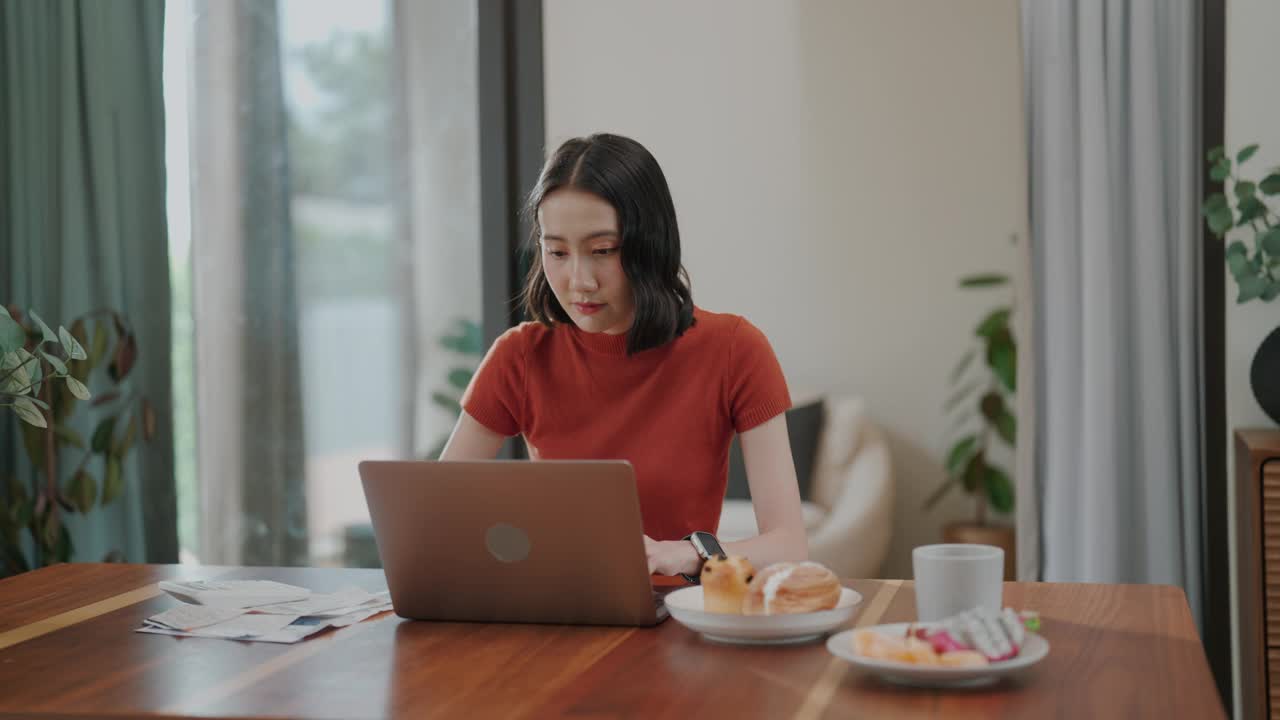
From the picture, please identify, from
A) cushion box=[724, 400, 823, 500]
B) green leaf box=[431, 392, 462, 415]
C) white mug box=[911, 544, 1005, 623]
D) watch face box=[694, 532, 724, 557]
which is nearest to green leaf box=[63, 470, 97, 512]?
green leaf box=[431, 392, 462, 415]

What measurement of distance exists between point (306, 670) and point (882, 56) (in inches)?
159

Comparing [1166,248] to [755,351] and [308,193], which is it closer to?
[755,351]

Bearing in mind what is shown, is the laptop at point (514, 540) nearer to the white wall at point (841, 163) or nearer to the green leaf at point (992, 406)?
the green leaf at point (992, 406)

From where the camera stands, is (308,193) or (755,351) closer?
(755,351)

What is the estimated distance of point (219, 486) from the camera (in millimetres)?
3881

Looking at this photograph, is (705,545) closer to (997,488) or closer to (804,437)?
(804,437)

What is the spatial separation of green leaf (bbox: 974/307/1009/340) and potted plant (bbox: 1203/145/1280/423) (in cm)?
173

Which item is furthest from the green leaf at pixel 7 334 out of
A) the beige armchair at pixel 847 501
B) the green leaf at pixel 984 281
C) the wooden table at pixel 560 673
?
the green leaf at pixel 984 281

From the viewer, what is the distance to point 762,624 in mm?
1235

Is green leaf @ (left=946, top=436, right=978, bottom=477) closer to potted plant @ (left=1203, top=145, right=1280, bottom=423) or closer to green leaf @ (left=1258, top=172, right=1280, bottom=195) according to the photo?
potted plant @ (left=1203, top=145, right=1280, bottom=423)

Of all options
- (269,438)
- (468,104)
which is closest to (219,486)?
(269,438)

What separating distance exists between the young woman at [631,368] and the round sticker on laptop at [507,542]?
1.63 ft

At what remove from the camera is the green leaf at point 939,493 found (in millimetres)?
4738

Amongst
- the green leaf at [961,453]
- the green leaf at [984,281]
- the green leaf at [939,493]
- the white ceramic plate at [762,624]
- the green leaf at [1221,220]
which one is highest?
the green leaf at [1221,220]
